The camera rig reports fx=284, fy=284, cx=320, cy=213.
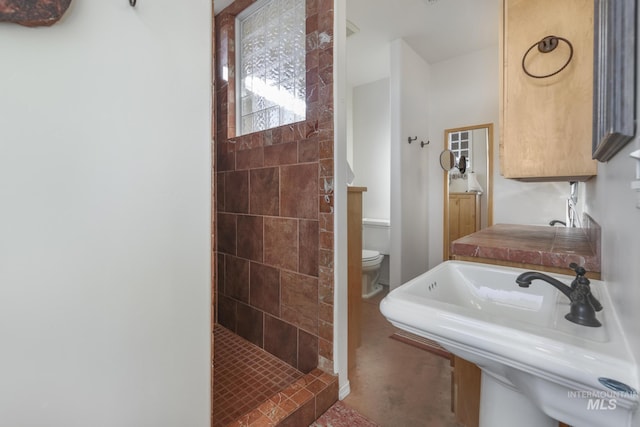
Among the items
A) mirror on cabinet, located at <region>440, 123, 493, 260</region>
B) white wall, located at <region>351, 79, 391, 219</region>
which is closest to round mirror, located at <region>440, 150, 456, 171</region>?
mirror on cabinet, located at <region>440, 123, 493, 260</region>

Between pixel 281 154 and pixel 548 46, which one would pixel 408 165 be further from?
pixel 548 46

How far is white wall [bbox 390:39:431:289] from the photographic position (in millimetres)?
2852

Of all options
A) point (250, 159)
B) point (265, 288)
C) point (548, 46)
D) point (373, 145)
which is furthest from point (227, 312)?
point (373, 145)

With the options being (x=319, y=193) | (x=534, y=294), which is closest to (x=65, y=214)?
(x=319, y=193)

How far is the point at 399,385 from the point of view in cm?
168

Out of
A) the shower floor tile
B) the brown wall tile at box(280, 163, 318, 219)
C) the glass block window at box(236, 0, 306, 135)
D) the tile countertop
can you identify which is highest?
the glass block window at box(236, 0, 306, 135)

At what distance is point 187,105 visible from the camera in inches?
35.4

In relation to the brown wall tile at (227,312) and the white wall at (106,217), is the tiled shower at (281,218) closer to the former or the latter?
the brown wall tile at (227,312)

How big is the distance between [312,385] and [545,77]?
70.9 inches

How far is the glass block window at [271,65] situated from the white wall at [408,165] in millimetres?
1326

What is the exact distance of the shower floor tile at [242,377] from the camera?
142 cm

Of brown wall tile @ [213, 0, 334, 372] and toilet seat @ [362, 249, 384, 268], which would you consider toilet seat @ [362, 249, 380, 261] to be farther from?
brown wall tile @ [213, 0, 334, 372]

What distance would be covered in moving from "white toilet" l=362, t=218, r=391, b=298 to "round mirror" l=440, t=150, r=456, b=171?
89 cm

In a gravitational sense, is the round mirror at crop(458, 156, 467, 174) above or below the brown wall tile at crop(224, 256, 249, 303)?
above
